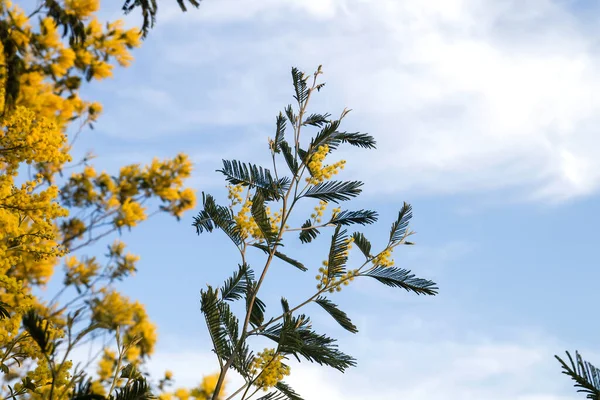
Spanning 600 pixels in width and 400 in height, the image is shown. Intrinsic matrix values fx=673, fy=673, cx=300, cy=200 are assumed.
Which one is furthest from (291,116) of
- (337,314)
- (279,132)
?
(337,314)

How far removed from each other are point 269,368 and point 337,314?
89cm

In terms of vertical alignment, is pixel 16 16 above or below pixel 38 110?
above

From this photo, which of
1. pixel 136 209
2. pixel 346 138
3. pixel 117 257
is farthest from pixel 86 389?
pixel 346 138

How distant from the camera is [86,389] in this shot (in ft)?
12.1

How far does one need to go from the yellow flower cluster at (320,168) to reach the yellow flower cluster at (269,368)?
1.62m

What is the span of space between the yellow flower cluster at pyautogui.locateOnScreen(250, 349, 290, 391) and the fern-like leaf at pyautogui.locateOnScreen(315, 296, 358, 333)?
0.69 metres

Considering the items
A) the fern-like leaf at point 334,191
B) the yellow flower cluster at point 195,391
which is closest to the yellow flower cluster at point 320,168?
the fern-like leaf at point 334,191

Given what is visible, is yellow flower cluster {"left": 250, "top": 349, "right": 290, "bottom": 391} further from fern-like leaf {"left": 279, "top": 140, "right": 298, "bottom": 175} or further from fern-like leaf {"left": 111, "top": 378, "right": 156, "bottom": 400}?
fern-like leaf {"left": 279, "top": 140, "right": 298, "bottom": 175}

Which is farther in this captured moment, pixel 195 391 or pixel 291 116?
pixel 291 116

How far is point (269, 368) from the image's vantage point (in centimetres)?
524

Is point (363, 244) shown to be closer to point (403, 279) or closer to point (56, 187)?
point (403, 279)

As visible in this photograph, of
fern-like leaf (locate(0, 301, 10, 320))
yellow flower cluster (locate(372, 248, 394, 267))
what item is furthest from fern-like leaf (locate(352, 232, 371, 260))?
fern-like leaf (locate(0, 301, 10, 320))

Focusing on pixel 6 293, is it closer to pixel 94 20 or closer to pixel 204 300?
pixel 204 300

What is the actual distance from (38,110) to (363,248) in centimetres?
293
